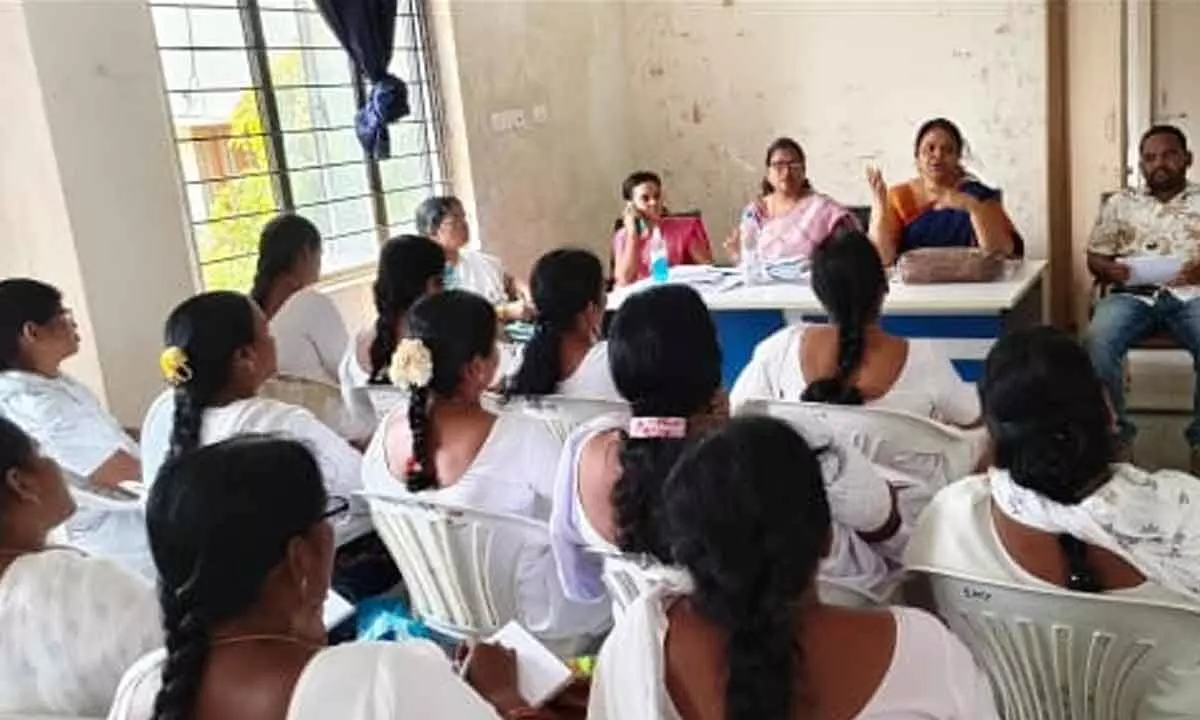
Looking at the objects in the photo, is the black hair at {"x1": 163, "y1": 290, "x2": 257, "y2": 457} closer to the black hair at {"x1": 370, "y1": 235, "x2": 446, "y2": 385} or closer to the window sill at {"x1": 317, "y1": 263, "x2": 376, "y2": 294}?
the black hair at {"x1": 370, "y1": 235, "x2": 446, "y2": 385}

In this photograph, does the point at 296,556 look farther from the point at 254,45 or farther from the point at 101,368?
the point at 254,45

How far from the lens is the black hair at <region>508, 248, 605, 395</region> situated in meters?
2.46

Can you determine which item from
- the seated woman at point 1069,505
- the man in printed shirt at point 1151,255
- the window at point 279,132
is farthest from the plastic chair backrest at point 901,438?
the window at point 279,132

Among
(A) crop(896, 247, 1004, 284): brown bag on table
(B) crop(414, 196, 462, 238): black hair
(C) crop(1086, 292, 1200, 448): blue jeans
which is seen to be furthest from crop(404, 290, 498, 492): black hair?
(C) crop(1086, 292, 1200, 448): blue jeans

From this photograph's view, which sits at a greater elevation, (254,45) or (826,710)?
(254,45)

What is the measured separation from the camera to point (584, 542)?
1.85 metres

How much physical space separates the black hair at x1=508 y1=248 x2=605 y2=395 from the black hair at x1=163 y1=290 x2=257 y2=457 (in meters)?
0.64

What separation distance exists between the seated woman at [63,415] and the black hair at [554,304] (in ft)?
2.75

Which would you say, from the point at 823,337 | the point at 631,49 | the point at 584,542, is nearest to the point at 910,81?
the point at 631,49

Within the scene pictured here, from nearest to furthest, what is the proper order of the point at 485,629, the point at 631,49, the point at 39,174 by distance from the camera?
the point at 485,629
the point at 39,174
the point at 631,49

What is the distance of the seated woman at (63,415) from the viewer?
7.42 ft

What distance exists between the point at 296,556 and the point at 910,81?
508 cm

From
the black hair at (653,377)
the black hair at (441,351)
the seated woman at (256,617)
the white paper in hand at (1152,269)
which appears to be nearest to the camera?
the seated woman at (256,617)

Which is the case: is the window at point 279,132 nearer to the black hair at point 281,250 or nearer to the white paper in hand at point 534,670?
the black hair at point 281,250
